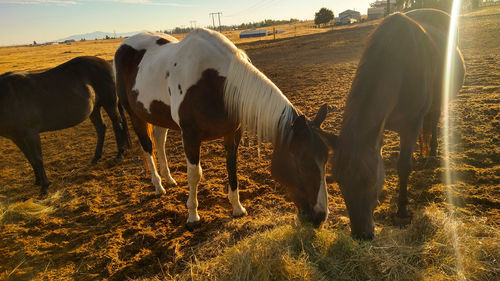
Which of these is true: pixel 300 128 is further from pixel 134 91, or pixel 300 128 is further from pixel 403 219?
pixel 134 91

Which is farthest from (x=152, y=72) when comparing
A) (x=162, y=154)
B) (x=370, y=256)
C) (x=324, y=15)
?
(x=324, y=15)

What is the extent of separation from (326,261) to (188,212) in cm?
200

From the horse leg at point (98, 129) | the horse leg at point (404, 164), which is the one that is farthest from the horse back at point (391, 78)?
the horse leg at point (98, 129)

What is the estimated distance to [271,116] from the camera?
2.33 metres

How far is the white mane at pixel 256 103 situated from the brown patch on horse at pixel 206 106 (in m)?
0.12

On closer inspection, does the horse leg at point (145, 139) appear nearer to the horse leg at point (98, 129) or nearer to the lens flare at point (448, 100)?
the horse leg at point (98, 129)

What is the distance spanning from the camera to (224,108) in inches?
105

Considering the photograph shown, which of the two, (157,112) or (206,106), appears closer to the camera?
(206,106)

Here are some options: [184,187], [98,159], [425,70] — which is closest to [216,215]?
[184,187]

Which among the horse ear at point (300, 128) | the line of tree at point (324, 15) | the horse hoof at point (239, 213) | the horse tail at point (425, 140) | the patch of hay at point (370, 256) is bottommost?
the horse hoof at point (239, 213)

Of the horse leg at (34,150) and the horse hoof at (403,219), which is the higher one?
the horse leg at (34,150)

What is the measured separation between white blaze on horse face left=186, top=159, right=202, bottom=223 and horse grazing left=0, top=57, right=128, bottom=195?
9.72 ft

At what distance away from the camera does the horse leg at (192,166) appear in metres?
2.89

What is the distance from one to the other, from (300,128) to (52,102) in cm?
471
